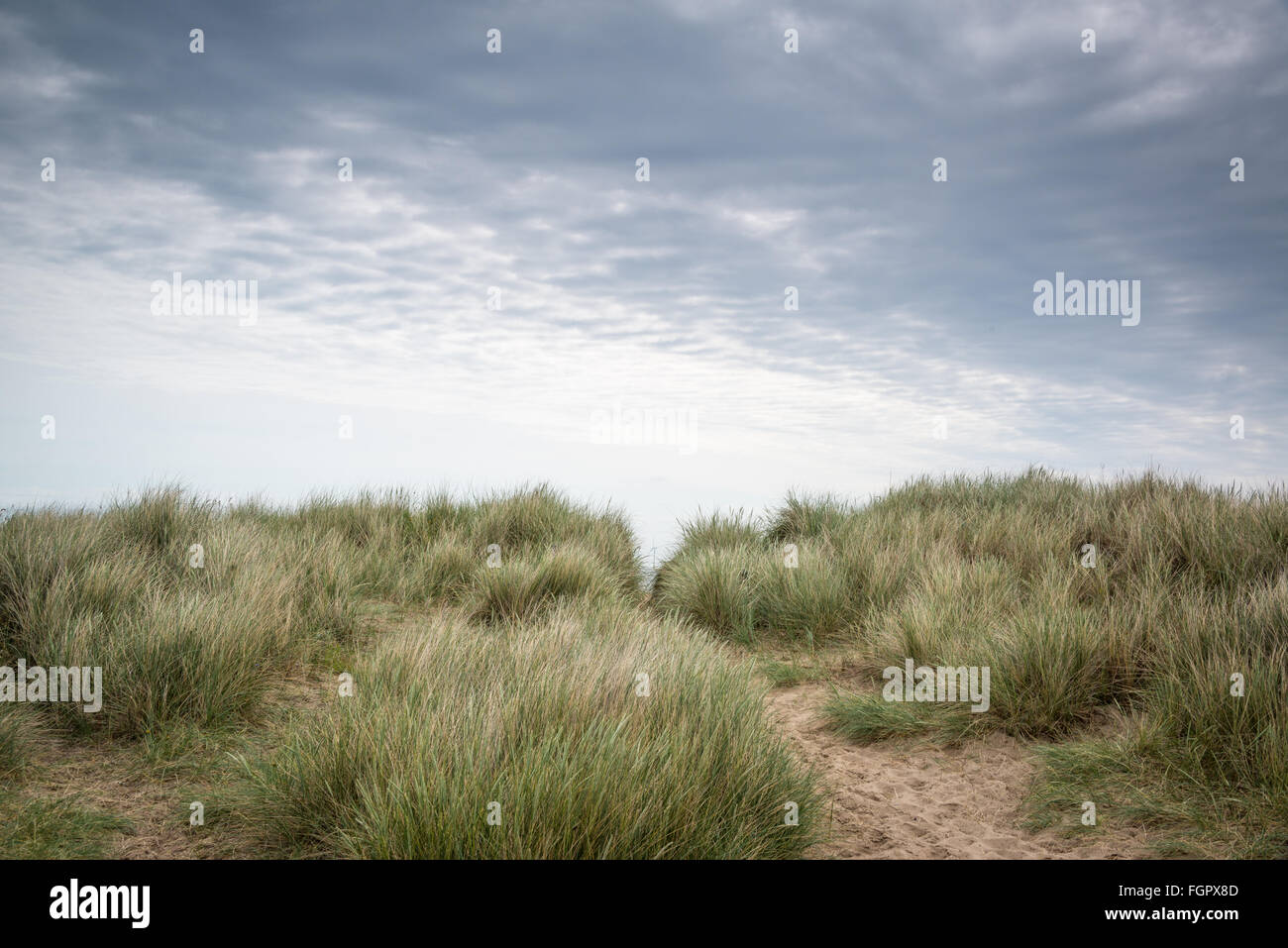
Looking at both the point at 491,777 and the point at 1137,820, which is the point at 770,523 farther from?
the point at 491,777

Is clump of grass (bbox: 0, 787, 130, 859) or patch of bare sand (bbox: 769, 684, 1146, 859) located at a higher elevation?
clump of grass (bbox: 0, 787, 130, 859)

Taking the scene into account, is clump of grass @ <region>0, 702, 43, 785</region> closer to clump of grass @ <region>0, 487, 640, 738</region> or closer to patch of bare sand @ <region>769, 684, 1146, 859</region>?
clump of grass @ <region>0, 487, 640, 738</region>

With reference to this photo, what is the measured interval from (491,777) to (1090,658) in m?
3.87

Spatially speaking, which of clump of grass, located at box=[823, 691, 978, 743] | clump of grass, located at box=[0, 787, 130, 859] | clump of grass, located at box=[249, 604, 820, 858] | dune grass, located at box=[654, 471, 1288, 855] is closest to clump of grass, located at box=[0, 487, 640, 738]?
clump of grass, located at box=[0, 787, 130, 859]

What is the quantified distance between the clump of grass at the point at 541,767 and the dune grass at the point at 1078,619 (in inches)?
63.1

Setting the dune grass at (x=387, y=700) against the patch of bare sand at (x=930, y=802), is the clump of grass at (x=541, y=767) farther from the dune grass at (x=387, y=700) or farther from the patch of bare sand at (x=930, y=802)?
the patch of bare sand at (x=930, y=802)

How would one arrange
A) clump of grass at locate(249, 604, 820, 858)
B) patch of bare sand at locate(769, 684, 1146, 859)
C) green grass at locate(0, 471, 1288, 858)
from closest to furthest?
clump of grass at locate(249, 604, 820, 858) → green grass at locate(0, 471, 1288, 858) → patch of bare sand at locate(769, 684, 1146, 859)

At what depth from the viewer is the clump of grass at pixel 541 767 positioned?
8.75 feet

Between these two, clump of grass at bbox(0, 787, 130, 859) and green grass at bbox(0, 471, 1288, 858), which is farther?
clump of grass at bbox(0, 787, 130, 859)

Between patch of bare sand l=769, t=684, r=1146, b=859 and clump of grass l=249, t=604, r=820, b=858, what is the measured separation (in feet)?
1.21

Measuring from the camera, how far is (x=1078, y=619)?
16.7 ft

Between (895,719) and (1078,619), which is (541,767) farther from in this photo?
(1078,619)

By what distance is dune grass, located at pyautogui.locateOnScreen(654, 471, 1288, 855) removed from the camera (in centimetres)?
385

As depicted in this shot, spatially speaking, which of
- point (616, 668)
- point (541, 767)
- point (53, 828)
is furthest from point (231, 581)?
point (541, 767)
